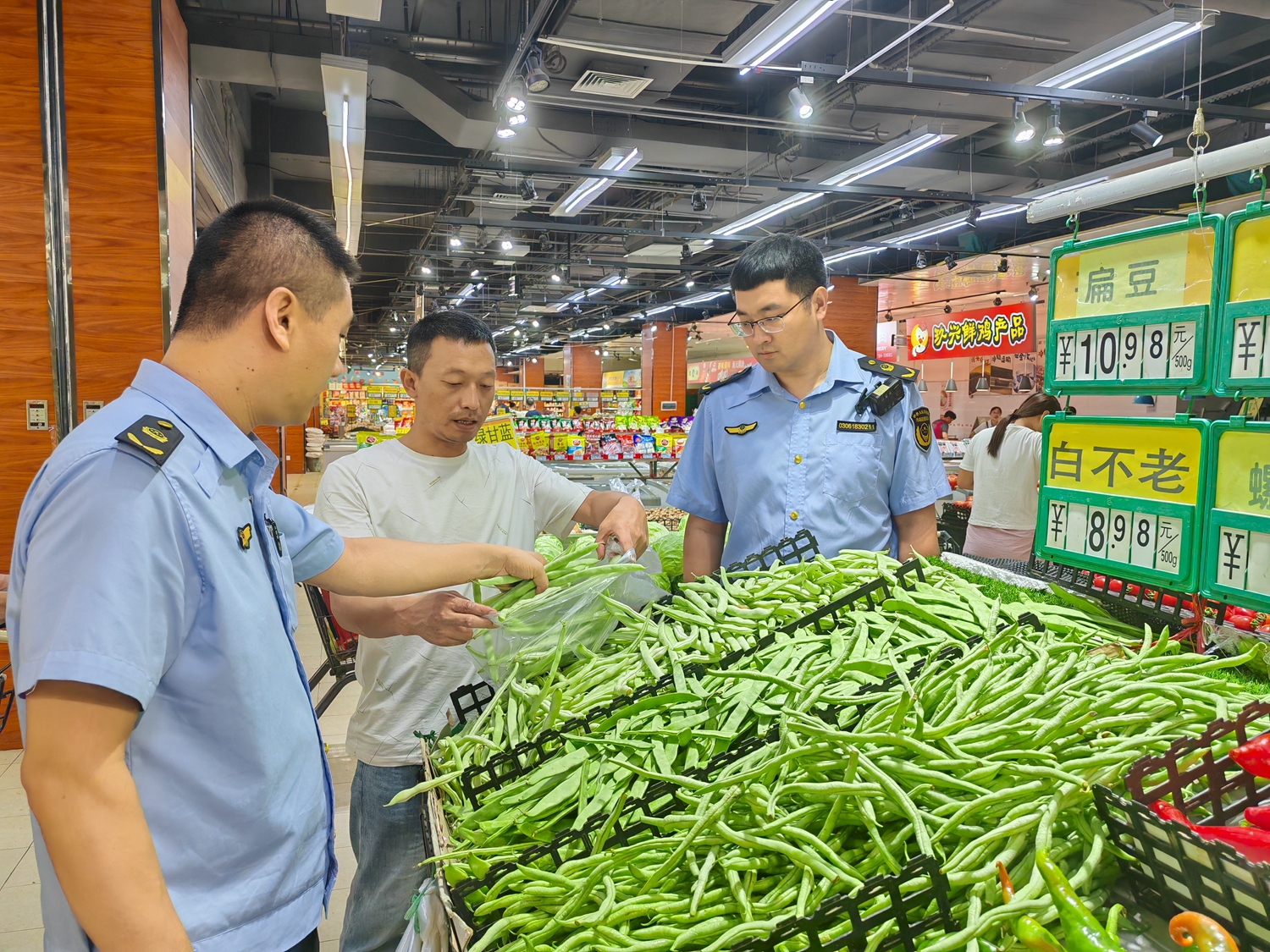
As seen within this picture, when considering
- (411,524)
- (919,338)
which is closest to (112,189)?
(411,524)

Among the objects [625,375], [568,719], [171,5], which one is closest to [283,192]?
[171,5]

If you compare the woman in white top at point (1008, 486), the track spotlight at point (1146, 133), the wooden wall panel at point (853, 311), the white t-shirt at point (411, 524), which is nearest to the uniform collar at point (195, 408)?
the white t-shirt at point (411, 524)

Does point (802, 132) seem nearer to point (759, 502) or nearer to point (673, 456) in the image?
point (673, 456)

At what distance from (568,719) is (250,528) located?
63 centimetres

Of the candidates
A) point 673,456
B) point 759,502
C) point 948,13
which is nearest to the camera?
point 759,502

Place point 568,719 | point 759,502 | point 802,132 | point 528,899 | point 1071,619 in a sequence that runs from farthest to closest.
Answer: point 802,132
point 759,502
point 1071,619
point 568,719
point 528,899

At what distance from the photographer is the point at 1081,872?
0.93m

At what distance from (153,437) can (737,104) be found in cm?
945

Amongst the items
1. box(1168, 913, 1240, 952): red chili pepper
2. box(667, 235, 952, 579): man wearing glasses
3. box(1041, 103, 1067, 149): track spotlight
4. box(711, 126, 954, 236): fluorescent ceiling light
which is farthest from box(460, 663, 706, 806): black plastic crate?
box(1041, 103, 1067, 149): track spotlight

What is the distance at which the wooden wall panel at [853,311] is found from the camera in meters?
16.7

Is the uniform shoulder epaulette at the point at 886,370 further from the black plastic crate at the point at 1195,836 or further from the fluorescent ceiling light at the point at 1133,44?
the fluorescent ceiling light at the point at 1133,44

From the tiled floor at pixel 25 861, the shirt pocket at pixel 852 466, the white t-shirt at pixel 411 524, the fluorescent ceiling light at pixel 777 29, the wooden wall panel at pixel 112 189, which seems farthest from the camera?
the fluorescent ceiling light at pixel 777 29

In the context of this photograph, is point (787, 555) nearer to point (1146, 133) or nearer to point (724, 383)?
point (724, 383)

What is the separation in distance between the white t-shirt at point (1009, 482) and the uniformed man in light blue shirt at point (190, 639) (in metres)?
4.99
